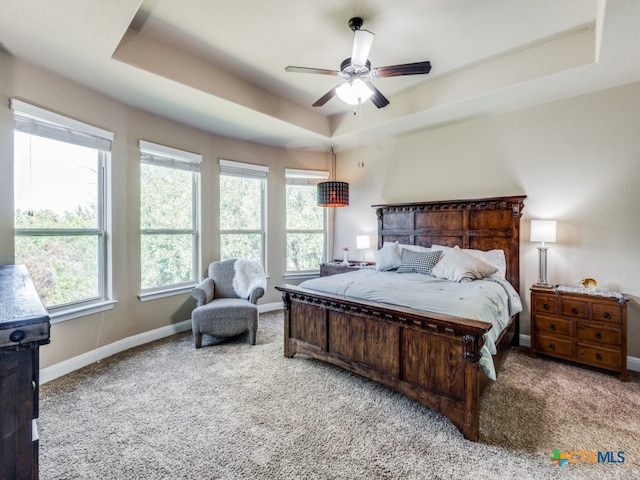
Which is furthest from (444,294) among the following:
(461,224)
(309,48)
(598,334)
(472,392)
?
(309,48)

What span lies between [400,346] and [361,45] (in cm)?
235

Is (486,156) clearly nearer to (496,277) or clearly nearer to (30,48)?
(496,277)

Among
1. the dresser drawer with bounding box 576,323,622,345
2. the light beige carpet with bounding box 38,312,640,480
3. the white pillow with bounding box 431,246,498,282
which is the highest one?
the white pillow with bounding box 431,246,498,282

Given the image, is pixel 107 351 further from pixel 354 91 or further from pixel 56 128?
pixel 354 91

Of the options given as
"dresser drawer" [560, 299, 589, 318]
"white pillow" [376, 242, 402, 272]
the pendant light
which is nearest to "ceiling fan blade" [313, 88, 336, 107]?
the pendant light

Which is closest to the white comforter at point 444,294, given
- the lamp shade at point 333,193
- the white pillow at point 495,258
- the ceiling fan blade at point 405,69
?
the white pillow at point 495,258

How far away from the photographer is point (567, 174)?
128 inches

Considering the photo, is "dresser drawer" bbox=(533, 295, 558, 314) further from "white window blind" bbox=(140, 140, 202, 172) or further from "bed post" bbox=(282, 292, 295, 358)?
"white window blind" bbox=(140, 140, 202, 172)

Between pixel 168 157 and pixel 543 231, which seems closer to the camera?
pixel 543 231

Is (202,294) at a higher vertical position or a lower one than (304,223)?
lower

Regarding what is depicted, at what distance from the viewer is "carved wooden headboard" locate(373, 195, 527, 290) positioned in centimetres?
352

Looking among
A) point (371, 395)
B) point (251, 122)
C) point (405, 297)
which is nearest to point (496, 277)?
point (405, 297)

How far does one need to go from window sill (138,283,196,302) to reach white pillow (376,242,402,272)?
2.60 m

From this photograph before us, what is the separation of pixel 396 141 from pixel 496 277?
2.53m
